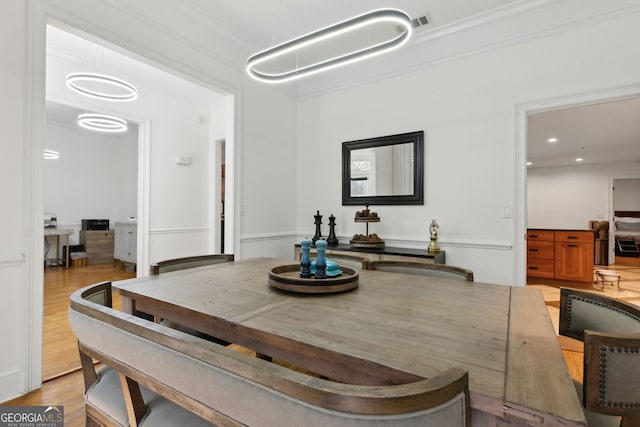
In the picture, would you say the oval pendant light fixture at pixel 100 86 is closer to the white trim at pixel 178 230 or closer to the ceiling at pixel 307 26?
the ceiling at pixel 307 26

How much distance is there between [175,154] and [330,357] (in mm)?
4827

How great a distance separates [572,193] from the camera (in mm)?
8672

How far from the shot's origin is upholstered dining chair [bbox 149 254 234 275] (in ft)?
6.20

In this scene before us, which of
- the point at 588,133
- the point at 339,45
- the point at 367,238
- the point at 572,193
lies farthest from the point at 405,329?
the point at 572,193

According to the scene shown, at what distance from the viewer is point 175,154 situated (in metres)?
4.87

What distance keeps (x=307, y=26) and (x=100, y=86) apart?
278 cm

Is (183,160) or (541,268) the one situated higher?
(183,160)

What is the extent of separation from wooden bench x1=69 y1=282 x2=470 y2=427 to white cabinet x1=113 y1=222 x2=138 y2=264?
517 cm

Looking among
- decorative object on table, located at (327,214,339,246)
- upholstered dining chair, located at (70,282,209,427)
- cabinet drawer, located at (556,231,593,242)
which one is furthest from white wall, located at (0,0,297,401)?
cabinet drawer, located at (556,231,593,242)

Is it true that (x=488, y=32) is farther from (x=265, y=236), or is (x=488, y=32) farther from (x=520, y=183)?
(x=265, y=236)

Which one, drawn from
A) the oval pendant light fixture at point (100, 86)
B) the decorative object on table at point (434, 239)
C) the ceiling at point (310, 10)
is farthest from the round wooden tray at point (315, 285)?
the oval pendant light fixture at point (100, 86)

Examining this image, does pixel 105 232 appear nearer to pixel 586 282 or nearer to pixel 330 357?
pixel 330 357

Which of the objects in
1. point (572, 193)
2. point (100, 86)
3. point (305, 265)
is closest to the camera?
point (305, 265)

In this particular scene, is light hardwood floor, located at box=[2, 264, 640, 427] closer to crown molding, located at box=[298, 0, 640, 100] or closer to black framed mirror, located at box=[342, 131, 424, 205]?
black framed mirror, located at box=[342, 131, 424, 205]
